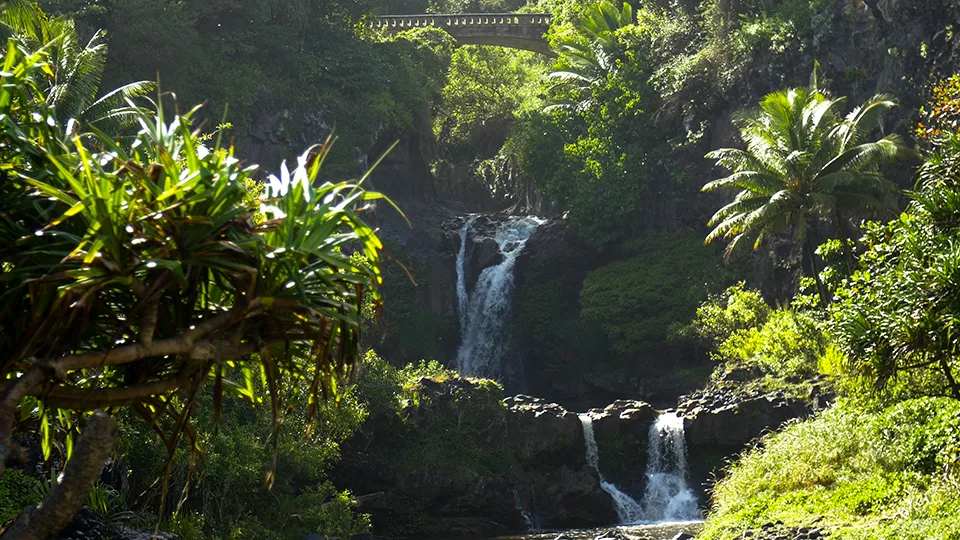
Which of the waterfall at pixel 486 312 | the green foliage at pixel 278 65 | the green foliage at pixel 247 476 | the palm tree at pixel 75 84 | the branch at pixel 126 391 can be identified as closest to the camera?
the branch at pixel 126 391

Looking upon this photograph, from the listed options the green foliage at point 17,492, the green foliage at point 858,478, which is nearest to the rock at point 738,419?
the green foliage at point 858,478

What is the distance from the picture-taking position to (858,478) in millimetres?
17750

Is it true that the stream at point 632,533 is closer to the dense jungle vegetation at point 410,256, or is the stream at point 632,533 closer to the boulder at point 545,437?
the dense jungle vegetation at point 410,256

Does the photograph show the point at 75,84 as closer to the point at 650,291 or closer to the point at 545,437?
the point at 545,437

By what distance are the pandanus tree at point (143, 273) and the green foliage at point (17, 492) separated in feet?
19.5

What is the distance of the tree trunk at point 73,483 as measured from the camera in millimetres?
6699

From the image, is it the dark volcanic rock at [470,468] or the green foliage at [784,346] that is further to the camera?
the green foliage at [784,346]

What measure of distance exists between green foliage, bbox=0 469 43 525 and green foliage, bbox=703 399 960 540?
10.8m

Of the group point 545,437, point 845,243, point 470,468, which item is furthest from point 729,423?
point 470,468

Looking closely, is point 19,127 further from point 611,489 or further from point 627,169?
point 627,169

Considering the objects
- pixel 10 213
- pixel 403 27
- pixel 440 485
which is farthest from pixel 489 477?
pixel 403 27

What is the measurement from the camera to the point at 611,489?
97.3ft

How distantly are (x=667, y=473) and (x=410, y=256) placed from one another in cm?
1507

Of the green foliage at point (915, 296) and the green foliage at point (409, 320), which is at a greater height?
the green foliage at point (409, 320)
